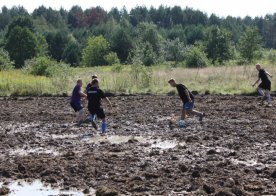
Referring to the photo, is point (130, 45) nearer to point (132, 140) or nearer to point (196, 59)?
point (196, 59)

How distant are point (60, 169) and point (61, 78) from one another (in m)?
21.5

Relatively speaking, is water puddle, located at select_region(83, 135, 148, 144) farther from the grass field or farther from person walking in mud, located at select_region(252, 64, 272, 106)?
the grass field

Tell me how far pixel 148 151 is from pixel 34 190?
4.16m

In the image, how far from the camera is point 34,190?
1002 centimetres

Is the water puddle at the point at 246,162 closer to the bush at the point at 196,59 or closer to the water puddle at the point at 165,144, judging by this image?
the water puddle at the point at 165,144

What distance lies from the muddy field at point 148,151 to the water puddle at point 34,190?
23 centimetres

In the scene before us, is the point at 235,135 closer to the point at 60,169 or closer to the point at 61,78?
the point at 60,169

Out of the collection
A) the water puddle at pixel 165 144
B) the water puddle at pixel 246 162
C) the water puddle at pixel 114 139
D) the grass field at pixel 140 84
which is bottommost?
the water puddle at pixel 114 139

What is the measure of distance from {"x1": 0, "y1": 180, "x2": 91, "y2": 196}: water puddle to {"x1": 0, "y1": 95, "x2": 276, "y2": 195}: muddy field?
0.23 meters

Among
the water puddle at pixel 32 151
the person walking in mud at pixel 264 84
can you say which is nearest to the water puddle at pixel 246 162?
the water puddle at pixel 32 151

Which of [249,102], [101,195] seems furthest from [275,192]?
[249,102]

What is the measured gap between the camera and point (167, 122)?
61.5 feet

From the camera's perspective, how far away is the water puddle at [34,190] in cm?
973

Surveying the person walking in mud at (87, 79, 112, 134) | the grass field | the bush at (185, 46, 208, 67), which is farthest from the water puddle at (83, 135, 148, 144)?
the bush at (185, 46, 208, 67)
